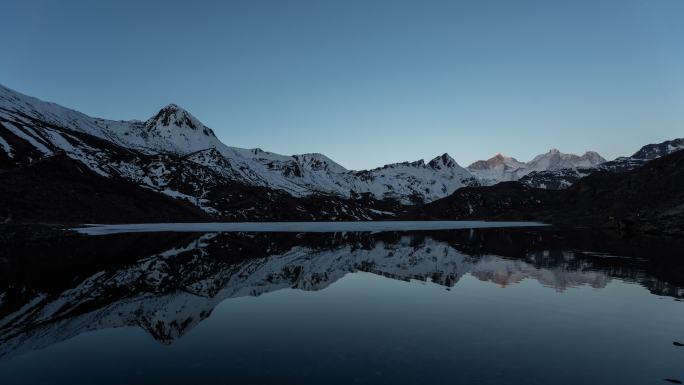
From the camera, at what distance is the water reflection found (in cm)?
3044

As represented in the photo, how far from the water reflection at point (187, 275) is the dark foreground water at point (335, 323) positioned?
0.26m

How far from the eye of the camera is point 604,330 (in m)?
28.6

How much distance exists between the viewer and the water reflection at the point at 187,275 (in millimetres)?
30438

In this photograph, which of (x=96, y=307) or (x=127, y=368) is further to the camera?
(x=96, y=307)

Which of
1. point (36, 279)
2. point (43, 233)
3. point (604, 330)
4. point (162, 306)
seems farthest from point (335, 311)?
point (43, 233)

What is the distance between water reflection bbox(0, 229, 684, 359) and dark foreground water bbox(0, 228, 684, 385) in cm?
26

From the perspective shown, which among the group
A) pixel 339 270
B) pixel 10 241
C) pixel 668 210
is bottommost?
pixel 10 241

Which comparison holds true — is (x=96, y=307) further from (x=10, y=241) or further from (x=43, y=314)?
(x=10, y=241)

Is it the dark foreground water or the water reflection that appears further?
the water reflection

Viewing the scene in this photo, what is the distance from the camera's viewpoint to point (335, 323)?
99.4ft

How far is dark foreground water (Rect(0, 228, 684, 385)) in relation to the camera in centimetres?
2036

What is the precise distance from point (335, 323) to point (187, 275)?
2608cm

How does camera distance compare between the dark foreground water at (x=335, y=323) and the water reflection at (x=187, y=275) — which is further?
the water reflection at (x=187, y=275)

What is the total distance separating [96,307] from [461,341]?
92.1ft
